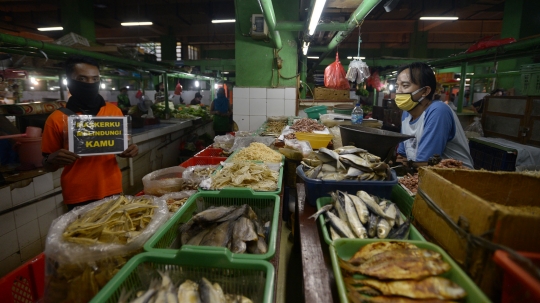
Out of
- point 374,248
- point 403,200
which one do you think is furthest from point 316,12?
point 374,248

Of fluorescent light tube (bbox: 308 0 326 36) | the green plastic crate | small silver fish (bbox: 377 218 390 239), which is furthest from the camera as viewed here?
fluorescent light tube (bbox: 308 0 326 36)

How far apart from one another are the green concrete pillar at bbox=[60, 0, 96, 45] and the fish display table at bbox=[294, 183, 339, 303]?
10737 millimetres

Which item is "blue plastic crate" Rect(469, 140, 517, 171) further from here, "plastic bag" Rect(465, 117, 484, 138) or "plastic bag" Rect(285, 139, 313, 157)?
"plastic bag" Rect(285, 139, 313, 157)

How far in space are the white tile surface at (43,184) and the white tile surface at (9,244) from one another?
67 centimetres

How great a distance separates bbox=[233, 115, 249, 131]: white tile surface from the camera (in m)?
7.66

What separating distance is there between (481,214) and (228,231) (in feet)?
4.33

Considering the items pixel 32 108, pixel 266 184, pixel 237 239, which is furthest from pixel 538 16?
A: pixel 32 108

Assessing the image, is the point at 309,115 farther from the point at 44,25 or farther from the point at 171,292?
the point at 44,25

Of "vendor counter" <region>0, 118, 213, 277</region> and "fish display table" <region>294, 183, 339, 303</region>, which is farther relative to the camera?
"vendor counter" <region>0, 118, 213, 277</region>

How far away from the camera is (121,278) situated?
1208 millimetres

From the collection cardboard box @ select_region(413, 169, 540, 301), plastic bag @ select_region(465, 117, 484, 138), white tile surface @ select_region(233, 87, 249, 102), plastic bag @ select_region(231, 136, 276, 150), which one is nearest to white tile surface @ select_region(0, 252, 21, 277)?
plastic bag @ select_region(231, 136, 276, 150)

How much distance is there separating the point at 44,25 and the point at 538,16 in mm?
19938

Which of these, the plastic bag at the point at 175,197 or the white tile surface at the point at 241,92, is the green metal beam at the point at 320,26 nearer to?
the white tile surface at the point at 241,92

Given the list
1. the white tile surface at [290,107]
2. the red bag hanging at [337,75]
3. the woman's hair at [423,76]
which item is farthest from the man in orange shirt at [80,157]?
the white tile surface at [290,107]
